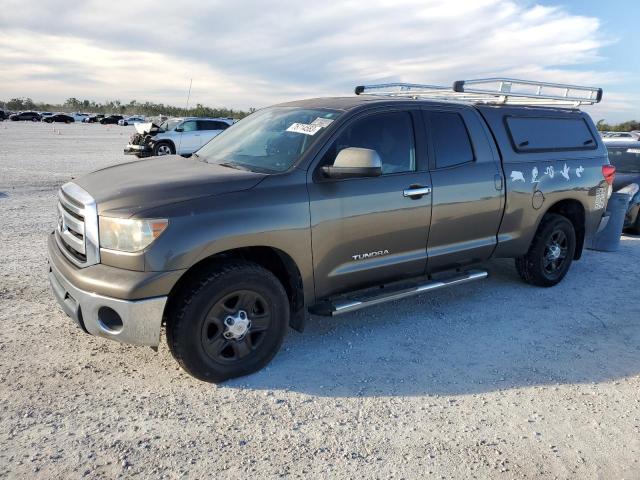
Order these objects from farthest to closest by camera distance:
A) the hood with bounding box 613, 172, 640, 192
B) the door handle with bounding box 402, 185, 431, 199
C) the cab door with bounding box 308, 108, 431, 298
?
the hood with bounding box 613, 172, 640, 192 < the door handle with bounding box 402, 185, 431, 199 < the cab door with bounding box 308, 108, 431, 298

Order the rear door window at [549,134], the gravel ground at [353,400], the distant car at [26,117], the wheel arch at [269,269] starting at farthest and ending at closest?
the distant car at [26,117] < the rear door window at [549,134] < the wheel arch at [269,269] < the gravel ground at [353,400]

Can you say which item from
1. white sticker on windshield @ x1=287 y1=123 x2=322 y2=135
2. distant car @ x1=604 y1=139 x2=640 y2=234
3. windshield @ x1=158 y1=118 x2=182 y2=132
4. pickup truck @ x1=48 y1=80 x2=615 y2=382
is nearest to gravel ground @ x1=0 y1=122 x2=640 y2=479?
pickup truck @ x1=48 y1=80 x2=615 y2=382

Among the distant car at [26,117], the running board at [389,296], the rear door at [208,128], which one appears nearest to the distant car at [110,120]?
the distant car at [26,117]

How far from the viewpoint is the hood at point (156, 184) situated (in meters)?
3.24

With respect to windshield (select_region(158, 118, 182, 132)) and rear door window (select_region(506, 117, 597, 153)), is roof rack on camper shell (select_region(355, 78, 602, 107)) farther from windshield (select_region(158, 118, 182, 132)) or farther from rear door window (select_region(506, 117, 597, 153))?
windshield (select_region(158, 118, 182, 132))

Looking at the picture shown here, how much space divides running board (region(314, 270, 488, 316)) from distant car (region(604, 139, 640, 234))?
15.9 ft

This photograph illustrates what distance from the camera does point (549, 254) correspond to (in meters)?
5.71

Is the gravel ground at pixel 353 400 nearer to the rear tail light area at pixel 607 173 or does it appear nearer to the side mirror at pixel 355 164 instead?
the side mirror at pixel 355 164

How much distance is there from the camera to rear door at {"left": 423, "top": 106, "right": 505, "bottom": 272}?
4480 millimetres

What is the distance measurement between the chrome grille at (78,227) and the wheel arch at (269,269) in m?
0.54

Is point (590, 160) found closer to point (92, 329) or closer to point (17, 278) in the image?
point (92, 329)

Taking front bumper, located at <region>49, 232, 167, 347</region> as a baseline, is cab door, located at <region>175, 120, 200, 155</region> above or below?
above

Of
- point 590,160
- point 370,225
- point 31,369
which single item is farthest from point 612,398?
point 31,369

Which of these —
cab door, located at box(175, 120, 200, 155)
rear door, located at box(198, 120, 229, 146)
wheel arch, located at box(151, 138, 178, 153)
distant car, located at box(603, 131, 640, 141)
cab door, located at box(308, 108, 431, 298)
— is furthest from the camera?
rear door, located at box(198, 120, 229, 146)
